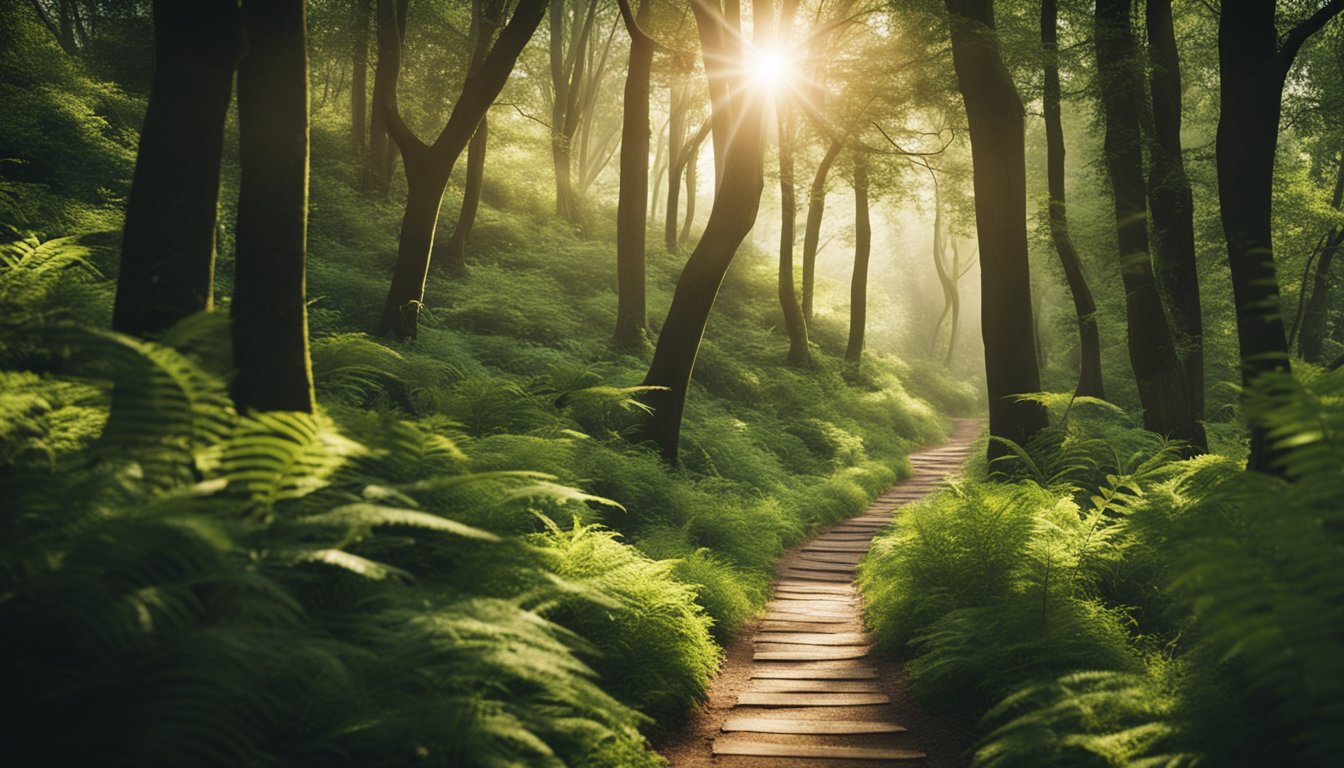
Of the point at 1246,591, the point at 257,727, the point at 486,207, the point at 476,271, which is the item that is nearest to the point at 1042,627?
the point at 1246,591

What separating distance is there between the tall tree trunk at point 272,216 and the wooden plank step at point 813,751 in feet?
9.60

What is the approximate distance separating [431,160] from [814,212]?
1460 centimetres

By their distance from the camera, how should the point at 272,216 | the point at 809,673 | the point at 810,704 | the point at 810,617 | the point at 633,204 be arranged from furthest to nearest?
the point at 633,204, the point at 810,617, the point at 809,673, the point at 810,704, the point at 272,216

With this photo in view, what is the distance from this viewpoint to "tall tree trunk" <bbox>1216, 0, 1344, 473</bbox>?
561cm

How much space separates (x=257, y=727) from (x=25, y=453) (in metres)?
1.46

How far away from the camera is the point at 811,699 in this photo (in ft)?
16.1

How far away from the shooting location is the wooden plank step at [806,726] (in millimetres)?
4422

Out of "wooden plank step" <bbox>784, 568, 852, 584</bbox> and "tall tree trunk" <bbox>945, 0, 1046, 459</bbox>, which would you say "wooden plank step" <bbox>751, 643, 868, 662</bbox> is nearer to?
"wooden plank step" <bbox>784, 568, 852, 584</bbox>

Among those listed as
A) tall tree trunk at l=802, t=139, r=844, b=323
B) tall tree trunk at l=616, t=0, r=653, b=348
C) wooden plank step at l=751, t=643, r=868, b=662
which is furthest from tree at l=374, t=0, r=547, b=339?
tall tree trunk at l=802, t=139, r=844, b=323

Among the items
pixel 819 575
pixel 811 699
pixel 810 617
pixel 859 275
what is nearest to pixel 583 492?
pixel 811 699

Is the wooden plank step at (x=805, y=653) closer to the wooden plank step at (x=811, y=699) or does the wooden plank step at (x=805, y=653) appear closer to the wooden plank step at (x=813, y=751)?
the wooden plank step at (x=811, y=699)

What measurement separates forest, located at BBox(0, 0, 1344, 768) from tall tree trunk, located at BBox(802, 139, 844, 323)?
539 centimetres

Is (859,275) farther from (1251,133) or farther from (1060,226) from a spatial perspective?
(1251,133)

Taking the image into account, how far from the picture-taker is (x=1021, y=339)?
880cm
